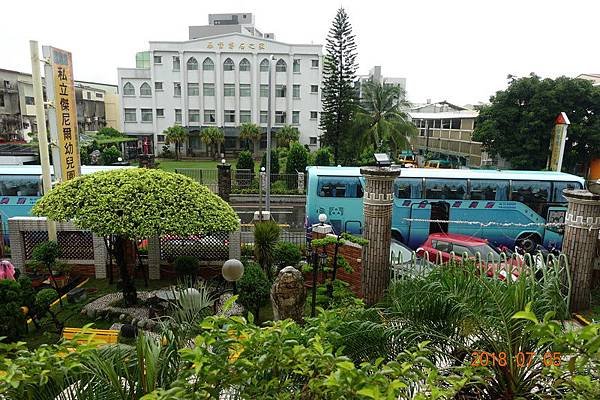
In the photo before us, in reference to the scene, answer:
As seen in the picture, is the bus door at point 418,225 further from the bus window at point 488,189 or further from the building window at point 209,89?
the building window at point 209,89

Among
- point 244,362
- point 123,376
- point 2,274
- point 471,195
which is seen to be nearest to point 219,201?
point 2,274

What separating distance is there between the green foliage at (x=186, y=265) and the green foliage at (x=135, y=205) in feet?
5.38

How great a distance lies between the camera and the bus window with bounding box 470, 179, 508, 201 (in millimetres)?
9930

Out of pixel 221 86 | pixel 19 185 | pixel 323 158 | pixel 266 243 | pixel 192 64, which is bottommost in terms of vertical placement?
pixel 266 243

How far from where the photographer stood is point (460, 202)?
1005cm

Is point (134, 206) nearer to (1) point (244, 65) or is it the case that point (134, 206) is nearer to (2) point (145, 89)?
(1) point (244, 65)

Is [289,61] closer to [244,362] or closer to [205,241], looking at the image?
[205,241]

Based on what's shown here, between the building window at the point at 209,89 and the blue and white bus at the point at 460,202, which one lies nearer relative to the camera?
the blue and white bus at the point at 460,202

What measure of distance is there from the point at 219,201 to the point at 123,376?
4.31m

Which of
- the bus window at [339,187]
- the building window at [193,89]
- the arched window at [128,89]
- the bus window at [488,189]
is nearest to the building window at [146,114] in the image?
the arched window at [128,89]

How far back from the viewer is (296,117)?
2812 cm

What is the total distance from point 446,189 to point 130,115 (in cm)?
2409

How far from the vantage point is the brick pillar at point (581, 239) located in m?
5.32

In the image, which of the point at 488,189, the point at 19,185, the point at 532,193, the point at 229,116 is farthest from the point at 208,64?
the point at 532,193
